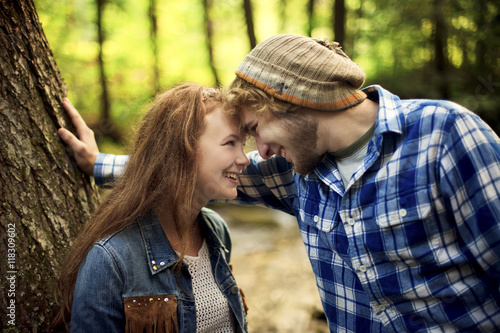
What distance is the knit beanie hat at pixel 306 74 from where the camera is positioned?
66.3 inches

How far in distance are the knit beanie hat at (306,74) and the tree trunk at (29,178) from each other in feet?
3.50

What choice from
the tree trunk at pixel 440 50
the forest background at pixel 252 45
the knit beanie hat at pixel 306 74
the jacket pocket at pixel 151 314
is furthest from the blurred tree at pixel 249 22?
the jacket pocket at pixel 151 314

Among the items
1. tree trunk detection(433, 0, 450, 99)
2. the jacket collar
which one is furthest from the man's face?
tree trunk detection(433, 0, 450, 99)

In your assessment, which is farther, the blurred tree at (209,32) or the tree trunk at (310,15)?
the blurred tree at (209,32)

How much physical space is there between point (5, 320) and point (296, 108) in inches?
64.7

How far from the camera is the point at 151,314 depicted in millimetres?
1587

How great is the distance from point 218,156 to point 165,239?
47 cm

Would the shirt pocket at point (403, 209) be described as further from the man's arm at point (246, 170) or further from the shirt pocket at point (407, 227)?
the man's arm at point (246, 170)

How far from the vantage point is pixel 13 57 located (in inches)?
66.6

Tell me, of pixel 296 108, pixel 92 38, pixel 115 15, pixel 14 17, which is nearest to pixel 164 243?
pixel 296 108

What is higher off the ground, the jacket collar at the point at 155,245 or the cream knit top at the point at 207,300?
the jacket collar at the point at 155,245

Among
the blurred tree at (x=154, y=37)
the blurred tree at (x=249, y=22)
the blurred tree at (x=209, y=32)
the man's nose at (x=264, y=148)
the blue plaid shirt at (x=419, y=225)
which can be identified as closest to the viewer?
the blue plaid shirt at (x=419, y=225)

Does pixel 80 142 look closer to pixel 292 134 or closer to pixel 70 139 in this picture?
pixel 70 139

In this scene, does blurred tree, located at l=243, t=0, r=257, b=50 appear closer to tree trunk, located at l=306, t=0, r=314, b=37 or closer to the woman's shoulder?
tree trunk, located at l=306, t=0, r=314, b=37
